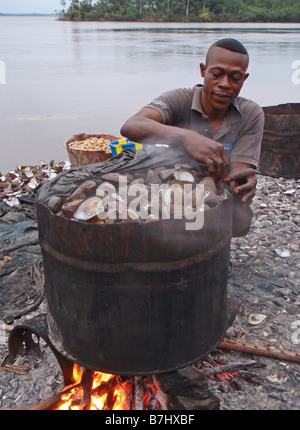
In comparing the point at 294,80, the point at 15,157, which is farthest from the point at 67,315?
the point at 294,80

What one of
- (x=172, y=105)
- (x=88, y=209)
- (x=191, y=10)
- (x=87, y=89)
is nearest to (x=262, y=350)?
(x=88, y=209)

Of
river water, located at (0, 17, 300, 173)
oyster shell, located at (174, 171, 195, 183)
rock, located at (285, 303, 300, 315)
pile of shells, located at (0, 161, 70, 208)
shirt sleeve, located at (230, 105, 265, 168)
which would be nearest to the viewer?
oyster shell, located at (174, 171, 195, 183)

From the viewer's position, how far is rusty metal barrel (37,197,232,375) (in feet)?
5.50

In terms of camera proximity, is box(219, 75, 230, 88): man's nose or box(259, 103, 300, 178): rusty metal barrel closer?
box(219, 75, 230, 88): man's nose

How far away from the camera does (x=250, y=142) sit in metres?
2.77

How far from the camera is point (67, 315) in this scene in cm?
190

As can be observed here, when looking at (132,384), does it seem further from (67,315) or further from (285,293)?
(285,293)

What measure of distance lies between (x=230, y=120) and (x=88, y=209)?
1491 mm

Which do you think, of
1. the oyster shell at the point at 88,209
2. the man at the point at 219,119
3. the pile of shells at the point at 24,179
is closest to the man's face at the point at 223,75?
the man at the point at 219,119

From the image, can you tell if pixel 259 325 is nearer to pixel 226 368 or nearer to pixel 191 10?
pixel 226 368

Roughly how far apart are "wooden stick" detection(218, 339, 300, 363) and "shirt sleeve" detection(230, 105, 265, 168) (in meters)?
1.22

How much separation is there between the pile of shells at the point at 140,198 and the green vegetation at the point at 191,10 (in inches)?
1743

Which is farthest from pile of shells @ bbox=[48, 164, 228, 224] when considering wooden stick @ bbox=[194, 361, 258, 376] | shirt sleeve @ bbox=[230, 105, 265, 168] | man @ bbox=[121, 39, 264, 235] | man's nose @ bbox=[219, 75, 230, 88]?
wooden stick @ bbox=[194, 361, 258, 376]

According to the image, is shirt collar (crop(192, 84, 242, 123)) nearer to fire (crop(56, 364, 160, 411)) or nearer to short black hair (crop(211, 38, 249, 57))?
short black hair (crop(211, 38, 249, 57))
